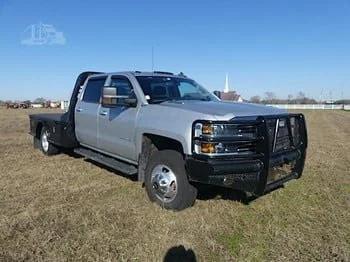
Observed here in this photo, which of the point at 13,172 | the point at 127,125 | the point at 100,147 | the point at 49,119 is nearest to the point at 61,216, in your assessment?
the point at 127,125

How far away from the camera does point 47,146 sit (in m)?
9.95

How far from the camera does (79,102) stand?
8141 millimetres

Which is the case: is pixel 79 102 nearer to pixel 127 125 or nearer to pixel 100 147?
pixel 100 147

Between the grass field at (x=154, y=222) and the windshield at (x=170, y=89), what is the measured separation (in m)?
1.59

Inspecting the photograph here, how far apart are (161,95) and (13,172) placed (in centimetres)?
360

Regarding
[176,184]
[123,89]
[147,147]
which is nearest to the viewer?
[176,184]

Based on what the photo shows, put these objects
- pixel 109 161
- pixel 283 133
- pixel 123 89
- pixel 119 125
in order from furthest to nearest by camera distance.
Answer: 1. pixel 109 161
2. pixel 123 89
3. pixel 119 125
4. pixel 283 133

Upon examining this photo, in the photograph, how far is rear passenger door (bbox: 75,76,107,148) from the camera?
7491 millimetres

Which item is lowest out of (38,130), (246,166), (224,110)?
(38,130)

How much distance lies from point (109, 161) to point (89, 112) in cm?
116

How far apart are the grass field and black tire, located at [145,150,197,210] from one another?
0.12 m

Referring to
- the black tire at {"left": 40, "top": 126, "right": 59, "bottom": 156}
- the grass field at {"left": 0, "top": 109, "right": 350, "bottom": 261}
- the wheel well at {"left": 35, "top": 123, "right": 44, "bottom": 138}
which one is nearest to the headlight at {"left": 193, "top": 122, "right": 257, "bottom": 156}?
the grass field at {"left": 0, "top": 109, "right": 350, "bottom": 261}

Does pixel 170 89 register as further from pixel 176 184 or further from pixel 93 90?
pixel 176 184

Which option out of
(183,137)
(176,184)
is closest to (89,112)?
(176,184)
